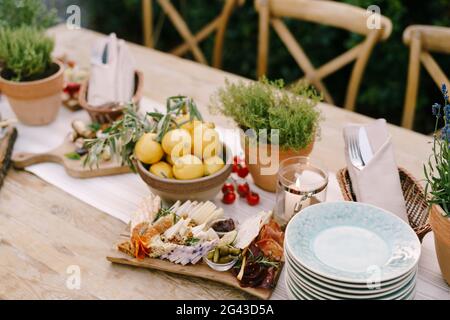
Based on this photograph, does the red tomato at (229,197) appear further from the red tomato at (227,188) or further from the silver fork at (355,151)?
the silver fork at (355,151)

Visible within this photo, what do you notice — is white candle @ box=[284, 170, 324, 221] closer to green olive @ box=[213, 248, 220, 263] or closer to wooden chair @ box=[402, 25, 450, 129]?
green olive @ box=[213, 248, 220, 263]

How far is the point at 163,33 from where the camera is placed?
389cm

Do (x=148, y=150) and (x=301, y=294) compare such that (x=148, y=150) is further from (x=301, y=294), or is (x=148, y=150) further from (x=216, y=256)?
(x=301, y=294)

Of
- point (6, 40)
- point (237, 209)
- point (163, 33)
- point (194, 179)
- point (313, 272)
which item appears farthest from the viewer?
point (163, 33)

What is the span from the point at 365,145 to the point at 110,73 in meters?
0.72

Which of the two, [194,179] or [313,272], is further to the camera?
[194,179]

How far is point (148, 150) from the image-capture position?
124 centimetres

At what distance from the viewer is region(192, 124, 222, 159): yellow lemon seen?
1256mm

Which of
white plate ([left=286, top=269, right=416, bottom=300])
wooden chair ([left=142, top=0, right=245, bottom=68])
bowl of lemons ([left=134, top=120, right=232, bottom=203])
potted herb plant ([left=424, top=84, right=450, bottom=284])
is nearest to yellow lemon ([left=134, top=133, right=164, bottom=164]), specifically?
bowl of lemons ([left=134, top=120, right=232, bottom=203])

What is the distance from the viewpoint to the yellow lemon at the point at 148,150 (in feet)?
4.06

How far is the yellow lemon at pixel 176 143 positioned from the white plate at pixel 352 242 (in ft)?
0.98
